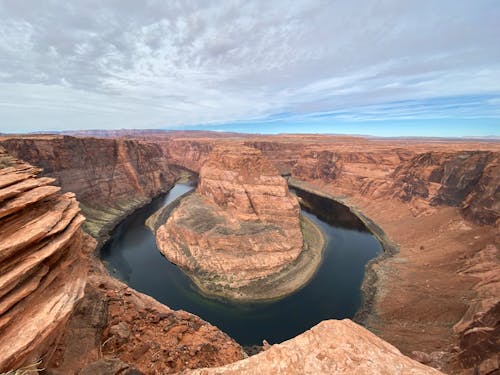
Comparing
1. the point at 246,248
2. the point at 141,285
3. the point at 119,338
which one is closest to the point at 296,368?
the point at 119,338

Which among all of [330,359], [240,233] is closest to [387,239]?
[240,233]

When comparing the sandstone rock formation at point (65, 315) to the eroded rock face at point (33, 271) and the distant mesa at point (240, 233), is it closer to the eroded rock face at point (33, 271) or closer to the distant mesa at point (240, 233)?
the eroded rock face at point (33, 271)

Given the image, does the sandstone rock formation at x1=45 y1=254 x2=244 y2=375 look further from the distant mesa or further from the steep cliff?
the steep cliff

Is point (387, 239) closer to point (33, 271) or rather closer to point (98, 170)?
point (33, 271)

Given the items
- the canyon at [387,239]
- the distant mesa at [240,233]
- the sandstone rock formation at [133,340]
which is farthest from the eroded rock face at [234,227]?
the sandstone rock formation at [133,340]

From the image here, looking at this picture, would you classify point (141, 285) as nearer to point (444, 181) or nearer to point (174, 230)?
point (174, 230)

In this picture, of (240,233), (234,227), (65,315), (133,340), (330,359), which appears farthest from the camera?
(234,227)

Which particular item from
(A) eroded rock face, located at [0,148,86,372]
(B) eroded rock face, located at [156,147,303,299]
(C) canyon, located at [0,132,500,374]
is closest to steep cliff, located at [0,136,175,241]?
(C) canyon, located at [0,132,500,374]
